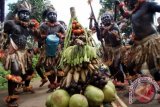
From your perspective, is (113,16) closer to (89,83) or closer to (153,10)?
(153,10)

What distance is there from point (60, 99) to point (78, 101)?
0.88 ft

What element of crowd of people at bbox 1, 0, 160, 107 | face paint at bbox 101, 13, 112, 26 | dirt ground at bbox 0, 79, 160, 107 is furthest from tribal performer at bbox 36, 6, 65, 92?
face paint at bbox 101, 13, 112, 26

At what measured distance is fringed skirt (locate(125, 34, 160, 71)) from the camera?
6.15 m

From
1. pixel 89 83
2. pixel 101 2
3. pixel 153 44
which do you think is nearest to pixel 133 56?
pixel 153 44

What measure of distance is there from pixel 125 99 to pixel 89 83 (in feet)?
6.50

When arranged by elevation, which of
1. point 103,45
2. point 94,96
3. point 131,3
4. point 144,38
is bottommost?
point 103,45

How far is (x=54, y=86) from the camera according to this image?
7.93 metres

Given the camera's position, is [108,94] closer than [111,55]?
Yes

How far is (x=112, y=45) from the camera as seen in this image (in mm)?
8477

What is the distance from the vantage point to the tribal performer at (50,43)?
25.9 feet

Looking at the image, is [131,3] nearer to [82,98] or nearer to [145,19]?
[145,19]

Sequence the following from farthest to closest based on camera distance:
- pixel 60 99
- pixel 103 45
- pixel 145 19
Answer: pixel 103 45 → pixel 145 19 → pixel 60 99

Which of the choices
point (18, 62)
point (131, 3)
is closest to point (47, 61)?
point (18, 62)

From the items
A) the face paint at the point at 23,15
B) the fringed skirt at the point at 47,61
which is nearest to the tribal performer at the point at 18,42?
the face paint at the point at 23,15
